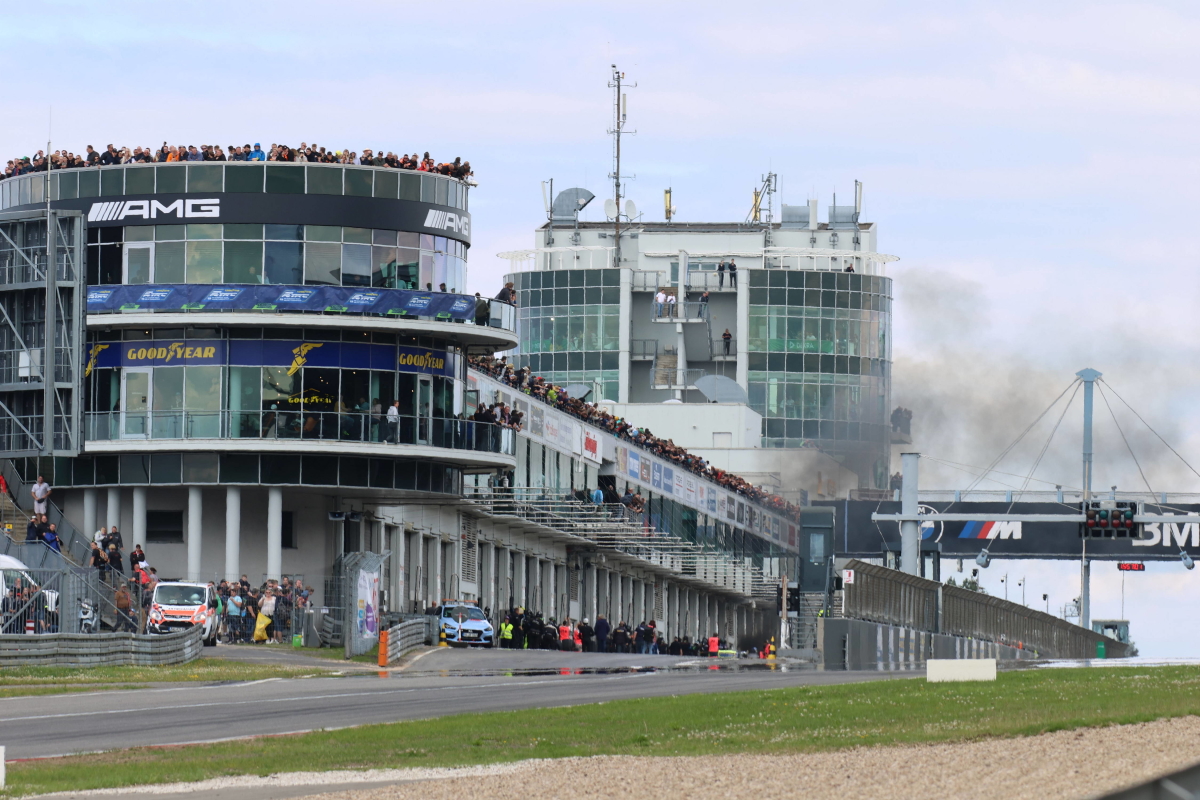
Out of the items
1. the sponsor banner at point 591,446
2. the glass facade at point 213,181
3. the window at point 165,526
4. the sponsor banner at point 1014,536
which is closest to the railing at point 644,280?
the sponsor banner at point 1014,536

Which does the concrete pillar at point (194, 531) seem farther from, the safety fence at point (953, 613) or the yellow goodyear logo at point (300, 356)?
the safety fence at point (953, 613)

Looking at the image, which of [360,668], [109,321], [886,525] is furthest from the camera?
[886,525]

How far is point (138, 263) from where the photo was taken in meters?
56.3

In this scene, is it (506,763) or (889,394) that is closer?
(506,763)

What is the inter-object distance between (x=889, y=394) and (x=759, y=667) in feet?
299

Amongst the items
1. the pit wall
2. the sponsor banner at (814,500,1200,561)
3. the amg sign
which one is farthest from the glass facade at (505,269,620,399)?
the amg sign

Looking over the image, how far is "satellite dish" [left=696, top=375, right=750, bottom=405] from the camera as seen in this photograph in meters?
119

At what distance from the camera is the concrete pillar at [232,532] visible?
184 feet

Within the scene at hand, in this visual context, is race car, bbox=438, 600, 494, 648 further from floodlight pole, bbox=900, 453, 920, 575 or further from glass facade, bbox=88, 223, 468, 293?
floodlight pole, bbox=900, 453, 920, 575

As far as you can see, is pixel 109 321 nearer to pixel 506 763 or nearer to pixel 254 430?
pixel 254 430

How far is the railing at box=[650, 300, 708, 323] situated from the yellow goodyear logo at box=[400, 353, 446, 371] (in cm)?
7027

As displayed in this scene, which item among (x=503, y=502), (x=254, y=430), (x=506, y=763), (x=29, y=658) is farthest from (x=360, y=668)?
(x=503, y=502)

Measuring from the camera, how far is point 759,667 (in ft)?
143

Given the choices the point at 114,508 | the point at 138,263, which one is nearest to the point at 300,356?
the point at 138,263
